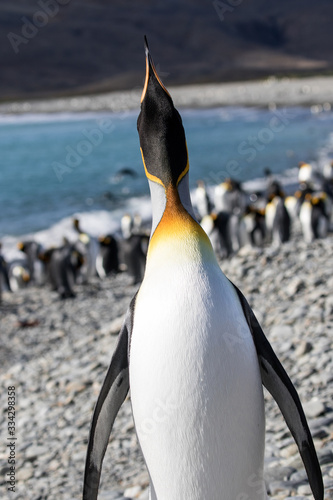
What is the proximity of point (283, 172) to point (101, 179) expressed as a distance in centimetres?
642

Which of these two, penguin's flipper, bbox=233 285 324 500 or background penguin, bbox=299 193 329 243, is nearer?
penguin's flipper, bbox=233 285 324 500

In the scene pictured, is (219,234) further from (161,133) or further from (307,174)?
(161,133)

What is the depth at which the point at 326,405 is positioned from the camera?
295 cm

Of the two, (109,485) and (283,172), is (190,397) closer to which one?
(109,485)

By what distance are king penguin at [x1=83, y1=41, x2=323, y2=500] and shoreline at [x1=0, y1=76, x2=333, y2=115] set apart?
39918 mm

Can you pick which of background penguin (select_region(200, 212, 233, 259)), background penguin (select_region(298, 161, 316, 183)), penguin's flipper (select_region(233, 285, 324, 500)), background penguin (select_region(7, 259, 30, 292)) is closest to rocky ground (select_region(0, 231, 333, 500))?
penguin's flipper (select_region(233, 285, 324, 500))

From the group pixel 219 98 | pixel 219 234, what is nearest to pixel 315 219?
pixel 219 234

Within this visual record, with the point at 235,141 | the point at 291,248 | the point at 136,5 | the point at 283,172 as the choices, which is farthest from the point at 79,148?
the point at 136,5

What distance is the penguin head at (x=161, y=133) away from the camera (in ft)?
6.25

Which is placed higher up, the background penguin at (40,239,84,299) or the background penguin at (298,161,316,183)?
the background penguin at (298,161,316,183)

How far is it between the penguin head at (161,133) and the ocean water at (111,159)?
11.5 meters

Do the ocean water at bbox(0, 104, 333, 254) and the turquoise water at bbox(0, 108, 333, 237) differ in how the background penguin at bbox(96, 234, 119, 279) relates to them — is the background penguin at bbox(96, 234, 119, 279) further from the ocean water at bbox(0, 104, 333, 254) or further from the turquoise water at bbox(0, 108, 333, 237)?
the turquoise water at bbox(0, 108, 333, 237)

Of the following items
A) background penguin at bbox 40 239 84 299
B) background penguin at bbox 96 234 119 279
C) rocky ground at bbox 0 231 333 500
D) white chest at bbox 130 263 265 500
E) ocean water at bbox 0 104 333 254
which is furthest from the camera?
ocean water at bbox 0 104 333 254

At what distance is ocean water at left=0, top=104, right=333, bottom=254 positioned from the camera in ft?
54.0
